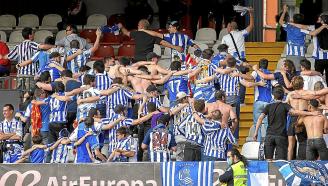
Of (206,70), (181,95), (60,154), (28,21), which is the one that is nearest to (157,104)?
(181,95)

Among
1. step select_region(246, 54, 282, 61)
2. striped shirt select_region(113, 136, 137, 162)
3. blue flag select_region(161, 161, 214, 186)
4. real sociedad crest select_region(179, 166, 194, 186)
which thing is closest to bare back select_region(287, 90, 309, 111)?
blue flag select_region(161, 161, 214, 186)

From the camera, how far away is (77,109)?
28.5 metres

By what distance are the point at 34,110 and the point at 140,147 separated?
2350 millimetres

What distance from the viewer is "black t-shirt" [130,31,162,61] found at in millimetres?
31109

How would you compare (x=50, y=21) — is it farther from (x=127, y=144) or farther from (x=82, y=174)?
(x=82, y=174)

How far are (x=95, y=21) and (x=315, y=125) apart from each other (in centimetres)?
1062

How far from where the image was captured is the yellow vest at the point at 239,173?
24.7 meters

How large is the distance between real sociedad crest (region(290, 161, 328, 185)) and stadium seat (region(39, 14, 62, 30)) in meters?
11.4

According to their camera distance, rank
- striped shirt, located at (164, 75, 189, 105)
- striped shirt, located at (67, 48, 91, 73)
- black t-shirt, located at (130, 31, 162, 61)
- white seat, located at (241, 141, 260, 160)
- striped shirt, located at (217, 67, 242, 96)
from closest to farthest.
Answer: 1. white seat, located at (241, 141, 260, 160)
2. striped shirt, located at (164, 75, 189, 105)
3. striped shirt, located at (217, 67, 242, 96)
4. striped shirt, located at (67, 48, 91, 73)
5. black t-shirt, located at (130, 31, 162, 61)

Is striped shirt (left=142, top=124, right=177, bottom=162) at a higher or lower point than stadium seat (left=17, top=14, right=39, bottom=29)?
lower

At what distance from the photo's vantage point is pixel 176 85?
28.6 m

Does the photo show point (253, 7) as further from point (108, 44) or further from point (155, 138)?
point (155, 138)

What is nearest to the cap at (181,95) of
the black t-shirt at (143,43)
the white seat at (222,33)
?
the black t-shirt at (143,43)

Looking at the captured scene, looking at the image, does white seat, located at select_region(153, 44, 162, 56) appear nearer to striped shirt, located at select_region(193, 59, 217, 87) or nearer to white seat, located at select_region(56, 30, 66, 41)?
white seat, located at select_region(56, 30, 66, 41)
